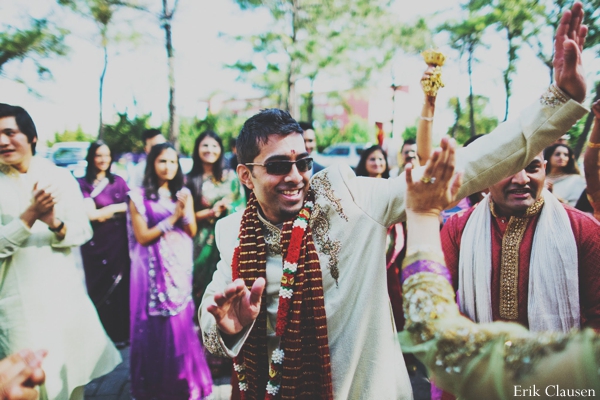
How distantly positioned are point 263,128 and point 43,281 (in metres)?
1.80

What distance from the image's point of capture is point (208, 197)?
411 cm

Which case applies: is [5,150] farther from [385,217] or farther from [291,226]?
[385,217]

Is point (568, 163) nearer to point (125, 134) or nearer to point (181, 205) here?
point (181, 205)

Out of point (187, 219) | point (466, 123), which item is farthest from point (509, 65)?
point (466, 123)

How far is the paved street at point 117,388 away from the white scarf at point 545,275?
2476mm

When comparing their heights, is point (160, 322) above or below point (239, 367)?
below

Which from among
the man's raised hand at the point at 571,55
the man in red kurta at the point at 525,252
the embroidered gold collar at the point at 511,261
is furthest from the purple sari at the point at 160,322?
the man's raised hand at the point at 571,55

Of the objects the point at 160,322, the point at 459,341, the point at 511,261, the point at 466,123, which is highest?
the point at 466,123

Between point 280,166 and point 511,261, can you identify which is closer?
point 280,166

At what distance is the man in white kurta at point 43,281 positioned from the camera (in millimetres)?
2539

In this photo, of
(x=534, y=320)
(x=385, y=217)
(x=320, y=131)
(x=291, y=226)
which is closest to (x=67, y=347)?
(x=291, y=226)

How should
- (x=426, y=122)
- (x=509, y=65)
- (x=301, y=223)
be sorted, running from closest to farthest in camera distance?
1. (x=301, y=223)
2. (x=426, y=122)
3. (x=509, y=65)

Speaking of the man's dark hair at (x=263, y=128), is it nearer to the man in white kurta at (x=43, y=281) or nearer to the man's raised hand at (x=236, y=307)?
the man's raised hand at (x=236, y=307)

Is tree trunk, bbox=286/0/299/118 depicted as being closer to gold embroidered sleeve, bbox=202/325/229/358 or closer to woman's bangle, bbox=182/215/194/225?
woman's bangle, bbox=182/215/194/225
